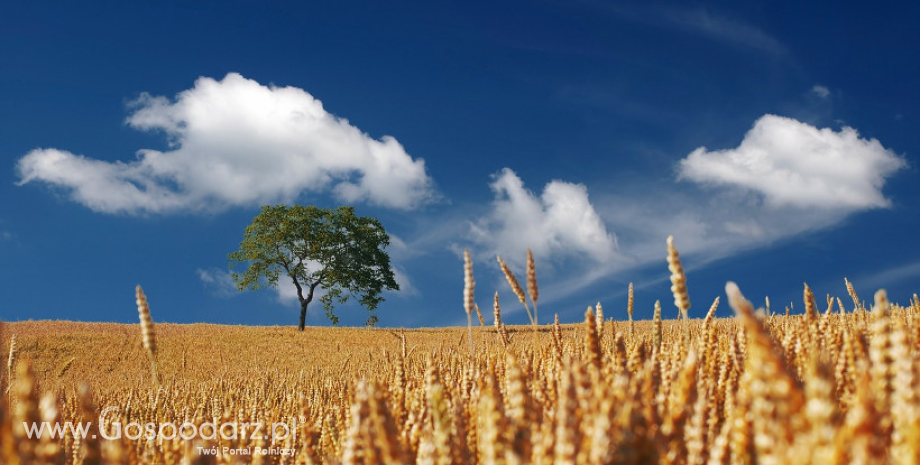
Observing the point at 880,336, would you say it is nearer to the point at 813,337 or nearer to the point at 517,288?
the point at 813,337

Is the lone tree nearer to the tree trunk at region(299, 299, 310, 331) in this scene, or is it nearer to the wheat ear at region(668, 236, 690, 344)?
the tree trunk at region(299, 299, 310, 331)

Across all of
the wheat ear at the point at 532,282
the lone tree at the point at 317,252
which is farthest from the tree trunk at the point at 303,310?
the wheat ear at the point at 532,282

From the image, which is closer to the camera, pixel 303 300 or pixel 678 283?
pixel 678 283

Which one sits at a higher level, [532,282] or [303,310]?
[303,310]

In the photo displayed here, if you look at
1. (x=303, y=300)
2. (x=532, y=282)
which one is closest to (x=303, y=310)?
(x=303, y=300)

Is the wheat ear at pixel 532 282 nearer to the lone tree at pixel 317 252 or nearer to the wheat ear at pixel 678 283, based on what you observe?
the wheat ear at pixel 678 283

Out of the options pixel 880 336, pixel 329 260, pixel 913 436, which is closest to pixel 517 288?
pixel 880 336

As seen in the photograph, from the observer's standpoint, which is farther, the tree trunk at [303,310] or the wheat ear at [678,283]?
the tree trunk at [303,310]

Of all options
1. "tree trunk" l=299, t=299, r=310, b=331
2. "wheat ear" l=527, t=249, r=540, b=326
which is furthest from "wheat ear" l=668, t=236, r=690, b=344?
"tree trunk" l=299, t=299, r=310, b=331

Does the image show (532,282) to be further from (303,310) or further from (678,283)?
(303,310)

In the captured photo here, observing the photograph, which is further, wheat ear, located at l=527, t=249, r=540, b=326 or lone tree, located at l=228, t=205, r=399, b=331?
lone tree, located at l=228, t=205, r=399, b=331

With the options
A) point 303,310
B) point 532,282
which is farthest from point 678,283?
point 303,310

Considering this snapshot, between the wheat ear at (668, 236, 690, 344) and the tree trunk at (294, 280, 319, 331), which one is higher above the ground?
the tree trunk at (294, 280, 319, 331)

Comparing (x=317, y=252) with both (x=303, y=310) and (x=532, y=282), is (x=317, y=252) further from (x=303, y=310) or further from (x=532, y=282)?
(x=532, y=282)
